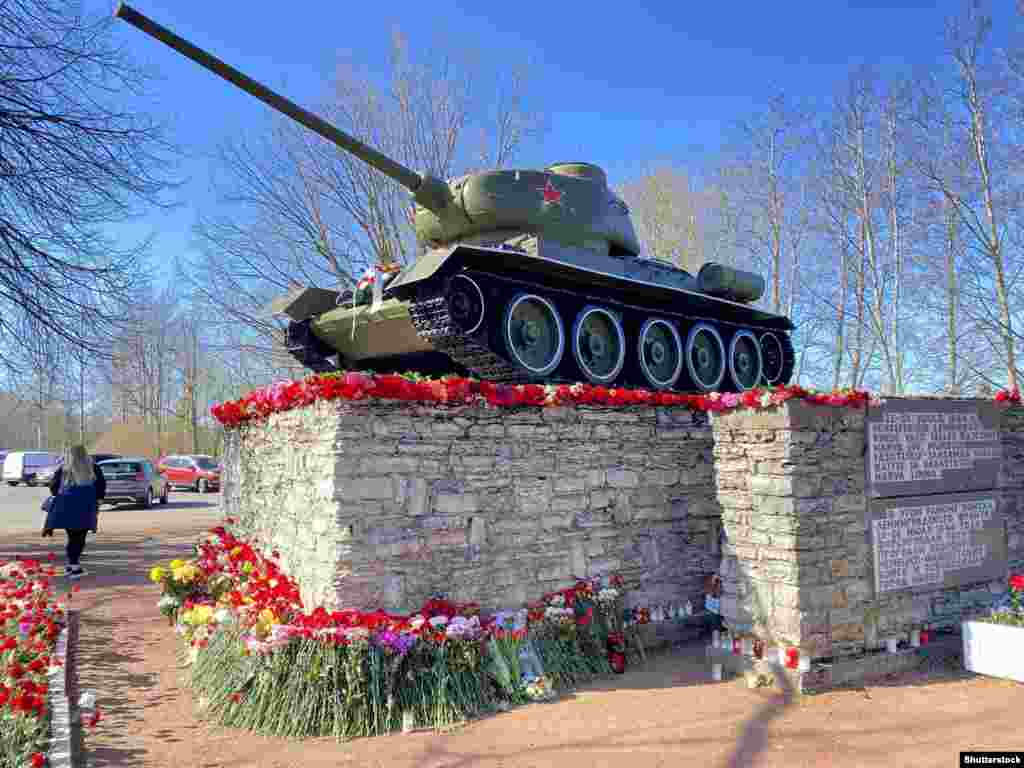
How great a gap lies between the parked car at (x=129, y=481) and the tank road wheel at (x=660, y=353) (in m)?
15.4

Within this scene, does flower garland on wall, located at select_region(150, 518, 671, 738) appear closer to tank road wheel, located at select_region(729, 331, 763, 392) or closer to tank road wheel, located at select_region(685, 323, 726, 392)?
tank road wheel, located at select_region(685, 323, 726, 392)

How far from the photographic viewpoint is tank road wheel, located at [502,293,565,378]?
8.69m

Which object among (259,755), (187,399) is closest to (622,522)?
(259,755)

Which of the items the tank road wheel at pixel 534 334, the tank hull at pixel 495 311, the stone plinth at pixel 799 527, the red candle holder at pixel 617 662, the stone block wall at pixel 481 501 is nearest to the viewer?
the stone block wall at pixel 481 501

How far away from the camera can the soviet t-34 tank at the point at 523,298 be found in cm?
831

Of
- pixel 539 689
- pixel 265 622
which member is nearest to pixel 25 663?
pixel 265 622

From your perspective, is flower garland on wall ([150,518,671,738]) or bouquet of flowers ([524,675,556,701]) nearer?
flower garland on wall ([150,518,671,738])

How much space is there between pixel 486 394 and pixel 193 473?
78.1ft

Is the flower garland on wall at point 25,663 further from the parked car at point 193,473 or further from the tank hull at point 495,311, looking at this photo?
the parked car at point 193,473

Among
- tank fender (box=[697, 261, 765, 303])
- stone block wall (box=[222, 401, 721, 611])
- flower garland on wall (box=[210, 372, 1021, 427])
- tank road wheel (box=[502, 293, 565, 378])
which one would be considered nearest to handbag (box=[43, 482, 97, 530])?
stone block wall (box=[222, 401, 721, 611])

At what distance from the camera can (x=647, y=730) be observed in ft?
15.5

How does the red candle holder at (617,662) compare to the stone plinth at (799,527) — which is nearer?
the stone plinth at (799,527)

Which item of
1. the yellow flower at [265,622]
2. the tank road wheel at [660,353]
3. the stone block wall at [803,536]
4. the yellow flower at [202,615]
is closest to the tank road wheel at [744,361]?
the tank road wheel at [660,353]

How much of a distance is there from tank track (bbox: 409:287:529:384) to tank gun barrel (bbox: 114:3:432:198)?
198 centimetres
